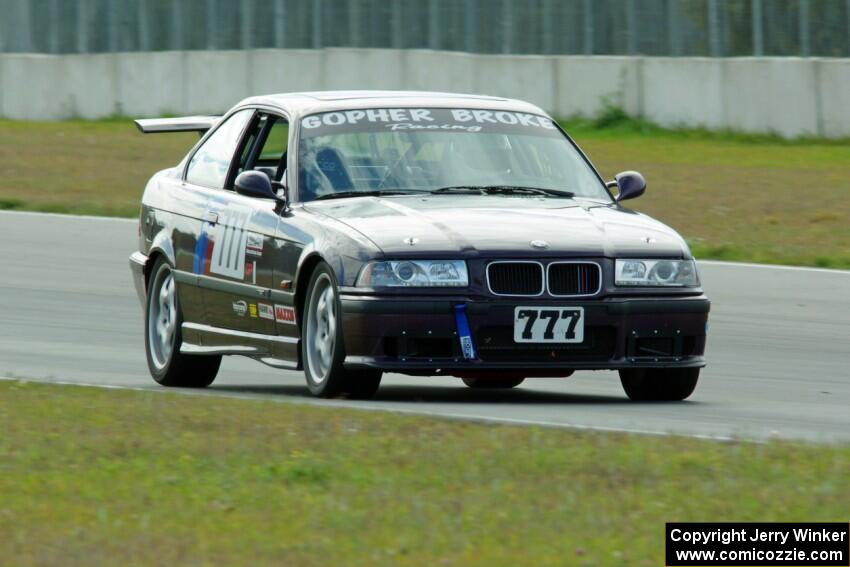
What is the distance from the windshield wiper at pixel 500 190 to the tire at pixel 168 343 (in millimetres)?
1807

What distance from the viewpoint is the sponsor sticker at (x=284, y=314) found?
9.95m

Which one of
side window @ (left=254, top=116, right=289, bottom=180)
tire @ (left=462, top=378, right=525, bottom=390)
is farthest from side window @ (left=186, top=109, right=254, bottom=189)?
tire @ (left=462, top=378, right=525, bottom=390)

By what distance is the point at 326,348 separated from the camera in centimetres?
962

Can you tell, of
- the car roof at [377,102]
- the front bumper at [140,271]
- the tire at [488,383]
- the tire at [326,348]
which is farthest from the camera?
the front bumper at [140,271]

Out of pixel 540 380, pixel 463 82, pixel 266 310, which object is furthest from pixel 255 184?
pixel 463 82

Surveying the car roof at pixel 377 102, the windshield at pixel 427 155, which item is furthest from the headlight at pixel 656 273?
the car roof at pixel 377 102

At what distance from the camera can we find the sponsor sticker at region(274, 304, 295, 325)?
9.95m

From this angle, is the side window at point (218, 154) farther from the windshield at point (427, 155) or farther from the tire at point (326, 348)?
the tire at point (326, 348)

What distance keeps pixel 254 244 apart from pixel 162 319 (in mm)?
1531

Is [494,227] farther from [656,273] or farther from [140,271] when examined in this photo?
[140,271]

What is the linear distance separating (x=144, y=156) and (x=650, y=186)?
8.06 meters

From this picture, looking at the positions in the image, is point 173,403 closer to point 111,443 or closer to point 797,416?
point 111,443

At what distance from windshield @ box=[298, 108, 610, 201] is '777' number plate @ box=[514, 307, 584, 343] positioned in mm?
1151

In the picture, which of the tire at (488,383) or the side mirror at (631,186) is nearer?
the side mirror at (631,186)
